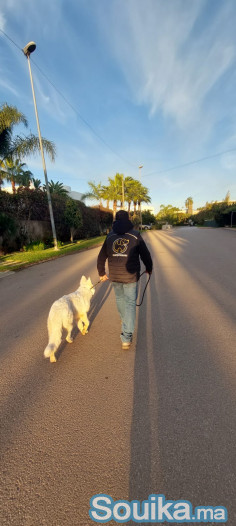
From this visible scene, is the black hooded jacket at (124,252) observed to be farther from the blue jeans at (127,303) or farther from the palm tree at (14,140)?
the palm tree at (14,140)

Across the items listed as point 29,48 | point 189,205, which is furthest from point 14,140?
point 189,205

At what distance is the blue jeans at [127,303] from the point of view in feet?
9.70

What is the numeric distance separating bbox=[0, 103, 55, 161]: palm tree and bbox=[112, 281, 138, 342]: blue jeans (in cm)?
1423

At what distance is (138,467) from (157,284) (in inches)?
188

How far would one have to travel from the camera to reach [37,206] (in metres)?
16.3

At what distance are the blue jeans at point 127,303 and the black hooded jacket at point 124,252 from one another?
0.11 m

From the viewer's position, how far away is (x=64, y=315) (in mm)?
2787

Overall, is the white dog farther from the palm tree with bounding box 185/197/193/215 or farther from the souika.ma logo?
the palm tree with bounding box 185/197/193/215

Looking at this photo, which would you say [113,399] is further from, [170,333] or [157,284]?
[157,284]

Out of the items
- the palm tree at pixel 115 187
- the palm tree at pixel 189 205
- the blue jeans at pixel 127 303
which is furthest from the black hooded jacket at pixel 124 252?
the palm tree at pixel 189 205

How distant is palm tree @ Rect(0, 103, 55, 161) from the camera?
12.3 metres

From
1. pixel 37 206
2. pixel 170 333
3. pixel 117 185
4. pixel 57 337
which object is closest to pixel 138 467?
Result: pixel 57 337

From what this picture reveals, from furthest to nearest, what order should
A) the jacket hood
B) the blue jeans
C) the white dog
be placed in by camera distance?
1. the blue jeans
2. the jacket hood
3. the white dog

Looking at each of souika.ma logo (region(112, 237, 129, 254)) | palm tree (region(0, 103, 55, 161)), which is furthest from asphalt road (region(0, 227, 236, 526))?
palm tree (region(0, 103, 55, 161))
